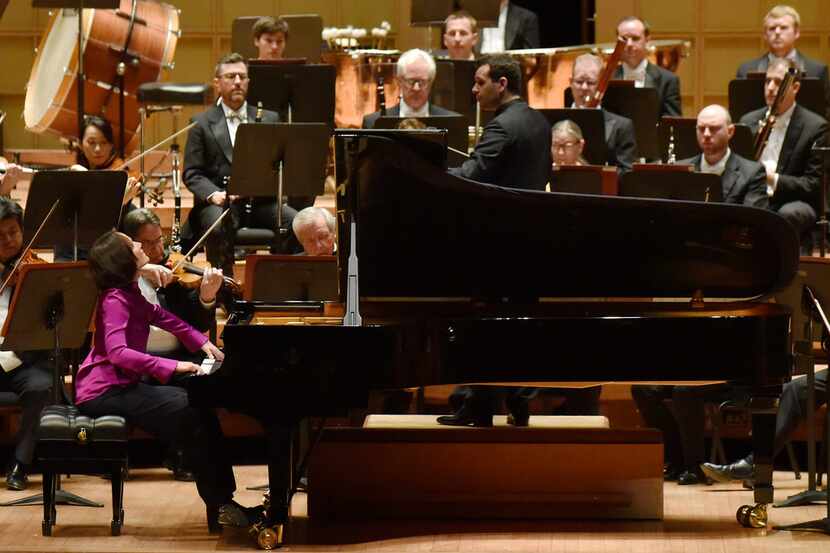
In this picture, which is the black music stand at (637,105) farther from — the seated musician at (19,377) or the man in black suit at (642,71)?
the seated musician at (19,377)

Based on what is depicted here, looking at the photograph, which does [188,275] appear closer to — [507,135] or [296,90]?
[507,135]

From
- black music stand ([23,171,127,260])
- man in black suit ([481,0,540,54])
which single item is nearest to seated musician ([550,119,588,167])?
black music stand ([23,171,127,260])

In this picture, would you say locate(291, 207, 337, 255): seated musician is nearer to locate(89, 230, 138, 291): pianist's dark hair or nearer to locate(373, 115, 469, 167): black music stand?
locate(373, 115, 469, 167): black music stand

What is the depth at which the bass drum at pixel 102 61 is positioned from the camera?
7613 millimetres

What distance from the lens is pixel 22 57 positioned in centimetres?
1074

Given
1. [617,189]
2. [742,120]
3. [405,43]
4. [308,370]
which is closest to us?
[308,370]

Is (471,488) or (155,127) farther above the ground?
(155,127)

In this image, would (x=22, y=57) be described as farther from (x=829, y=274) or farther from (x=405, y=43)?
(x=829, y=274)

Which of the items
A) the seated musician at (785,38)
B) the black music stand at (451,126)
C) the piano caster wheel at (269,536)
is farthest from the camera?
the seated musician at (785,38)

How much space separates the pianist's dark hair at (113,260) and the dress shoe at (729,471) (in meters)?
2.21

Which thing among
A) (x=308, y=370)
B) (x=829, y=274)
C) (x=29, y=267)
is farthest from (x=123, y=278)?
(x=829, y=274)

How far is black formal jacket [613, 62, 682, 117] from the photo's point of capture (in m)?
7.82

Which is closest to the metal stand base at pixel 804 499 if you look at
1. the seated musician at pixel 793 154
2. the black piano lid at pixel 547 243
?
the black piano lid at pixel 547 243

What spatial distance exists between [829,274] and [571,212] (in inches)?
37.4
